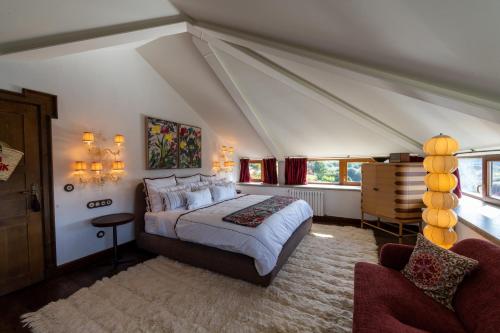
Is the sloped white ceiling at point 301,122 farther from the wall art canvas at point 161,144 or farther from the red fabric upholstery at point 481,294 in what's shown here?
the red fabric upholstery at point 481,294

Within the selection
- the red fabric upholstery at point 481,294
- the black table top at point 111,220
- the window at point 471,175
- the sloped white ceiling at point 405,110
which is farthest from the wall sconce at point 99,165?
the window at point 471,175

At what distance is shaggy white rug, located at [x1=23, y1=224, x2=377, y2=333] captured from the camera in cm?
167

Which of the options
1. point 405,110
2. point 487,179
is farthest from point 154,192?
point 487,179

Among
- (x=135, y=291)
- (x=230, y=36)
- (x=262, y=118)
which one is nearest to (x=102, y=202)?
(x=135, y=291)

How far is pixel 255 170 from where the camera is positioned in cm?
621

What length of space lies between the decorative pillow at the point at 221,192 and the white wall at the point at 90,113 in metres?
1.02

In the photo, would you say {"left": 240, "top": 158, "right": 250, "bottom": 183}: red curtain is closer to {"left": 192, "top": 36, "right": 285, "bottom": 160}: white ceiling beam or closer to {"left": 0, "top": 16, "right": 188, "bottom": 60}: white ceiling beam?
{"left": 192, "top": 36, "right": 285, "bottom": 160}: white ceiling beam

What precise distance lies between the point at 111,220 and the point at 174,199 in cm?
83

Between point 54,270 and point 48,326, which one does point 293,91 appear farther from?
point 54,270

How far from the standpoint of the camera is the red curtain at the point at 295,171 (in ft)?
16.9

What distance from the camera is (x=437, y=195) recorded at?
7.33ft

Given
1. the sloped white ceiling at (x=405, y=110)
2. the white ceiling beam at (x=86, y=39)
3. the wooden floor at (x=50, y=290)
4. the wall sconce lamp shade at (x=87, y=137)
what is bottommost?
the wooden floor at (x=50, y=290)

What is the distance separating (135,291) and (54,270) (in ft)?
3.84

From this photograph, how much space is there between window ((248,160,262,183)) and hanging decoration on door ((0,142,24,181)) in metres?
4.69
